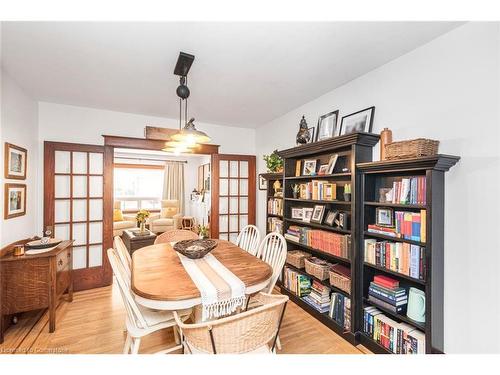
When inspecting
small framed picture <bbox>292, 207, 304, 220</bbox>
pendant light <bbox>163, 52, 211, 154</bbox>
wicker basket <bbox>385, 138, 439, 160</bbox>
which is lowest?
small framed picture <bbox>292, 207, 304, 220</bbox>

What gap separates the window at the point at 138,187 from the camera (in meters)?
7.62

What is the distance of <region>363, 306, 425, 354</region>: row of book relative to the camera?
66.0 inches

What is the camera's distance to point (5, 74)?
223 centimetres

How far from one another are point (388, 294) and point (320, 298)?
0.79m

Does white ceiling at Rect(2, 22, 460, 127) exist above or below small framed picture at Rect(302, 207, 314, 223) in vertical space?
above

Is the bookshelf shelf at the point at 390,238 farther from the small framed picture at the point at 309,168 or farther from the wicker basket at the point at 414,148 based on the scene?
the small framed picture at the point at 309,168

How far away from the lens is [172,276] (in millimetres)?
1646

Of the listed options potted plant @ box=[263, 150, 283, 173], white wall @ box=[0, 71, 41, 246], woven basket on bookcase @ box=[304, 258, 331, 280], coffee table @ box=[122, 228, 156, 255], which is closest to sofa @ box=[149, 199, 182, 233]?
coffee table @ box=[122, 228, 156, 255]

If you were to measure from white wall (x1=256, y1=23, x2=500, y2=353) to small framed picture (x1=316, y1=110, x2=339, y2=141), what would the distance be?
0.75 metres

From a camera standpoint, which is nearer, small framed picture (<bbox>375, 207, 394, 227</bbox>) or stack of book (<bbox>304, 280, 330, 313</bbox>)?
small framed picture (<bbox>375, 207, 394, 227</bbox>)

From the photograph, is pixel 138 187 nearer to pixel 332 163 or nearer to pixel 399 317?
pixel 332 163

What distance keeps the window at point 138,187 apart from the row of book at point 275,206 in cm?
556

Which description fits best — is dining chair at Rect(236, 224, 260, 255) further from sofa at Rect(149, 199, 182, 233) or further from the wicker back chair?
sofa at Rect(149, 199, 182, 233)
